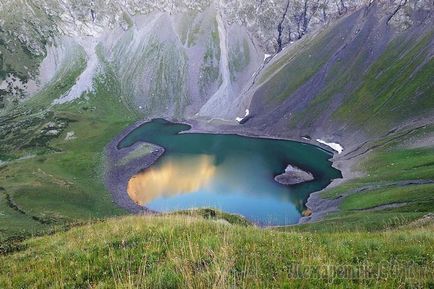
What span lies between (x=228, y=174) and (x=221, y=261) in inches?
4017

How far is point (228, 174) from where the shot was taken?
372 ft

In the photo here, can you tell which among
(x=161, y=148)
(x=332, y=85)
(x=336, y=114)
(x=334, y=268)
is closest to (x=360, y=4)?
(x=332, y=85)

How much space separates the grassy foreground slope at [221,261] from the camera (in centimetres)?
1059

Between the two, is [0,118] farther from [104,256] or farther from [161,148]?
[104,256]

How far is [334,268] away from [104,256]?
670 centimetres

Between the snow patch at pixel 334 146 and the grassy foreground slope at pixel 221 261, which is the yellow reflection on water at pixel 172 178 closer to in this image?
the snow patch at pixel 334 146

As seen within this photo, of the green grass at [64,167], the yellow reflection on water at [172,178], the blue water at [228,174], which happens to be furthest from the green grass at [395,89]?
the green grass at [64,167]

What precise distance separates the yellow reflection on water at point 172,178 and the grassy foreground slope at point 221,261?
275 ft

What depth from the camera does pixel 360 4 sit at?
169m

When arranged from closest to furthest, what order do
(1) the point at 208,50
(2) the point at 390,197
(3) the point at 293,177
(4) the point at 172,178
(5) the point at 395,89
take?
(2) the point at 390,197, (3) the point at 293,177, (4) the point at 172,178, (5) the point at 395,89, (1) the point at 208,50

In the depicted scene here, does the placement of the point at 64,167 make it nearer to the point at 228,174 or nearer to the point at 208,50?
the point at 228,174

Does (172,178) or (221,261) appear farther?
(172,178)

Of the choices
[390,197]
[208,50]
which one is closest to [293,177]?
[390,197]

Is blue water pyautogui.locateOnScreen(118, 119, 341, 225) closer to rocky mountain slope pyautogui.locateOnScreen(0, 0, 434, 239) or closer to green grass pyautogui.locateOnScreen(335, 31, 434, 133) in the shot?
rocky mountain slope pyautogui.locateOnScreen(0, 0, 434, 239)
